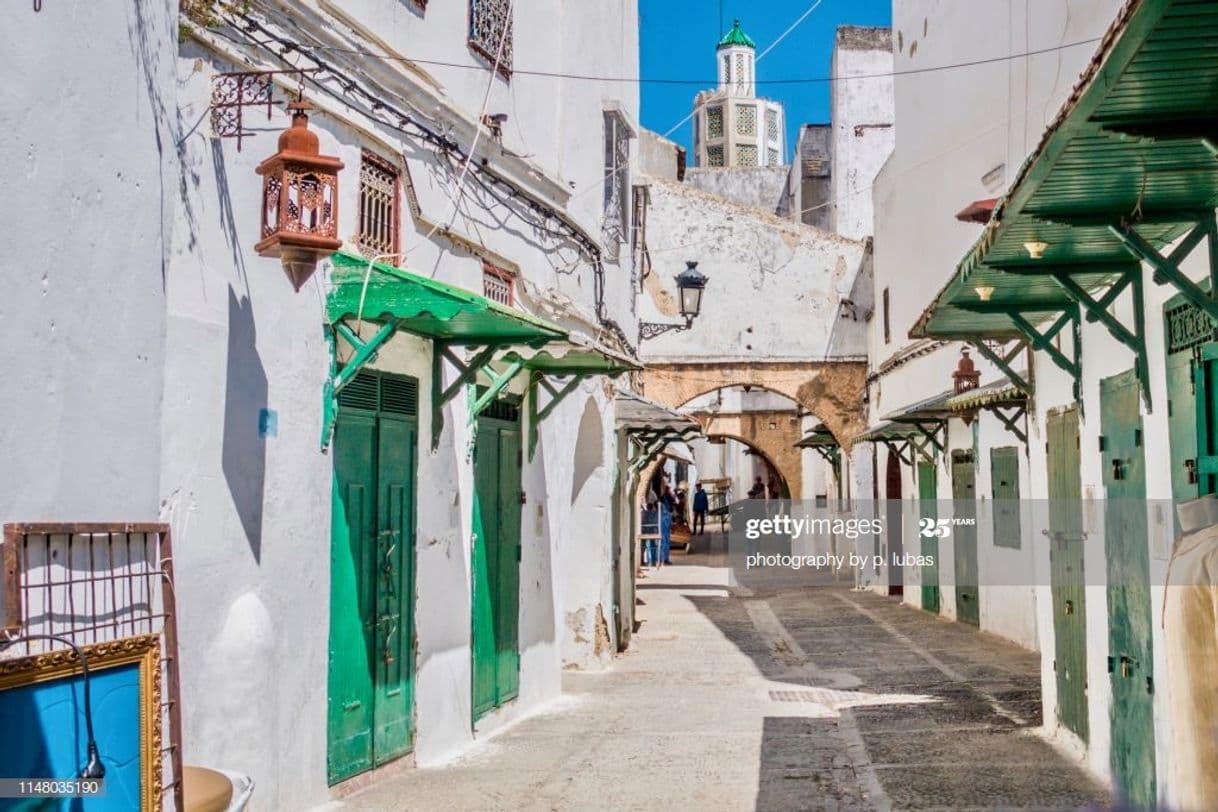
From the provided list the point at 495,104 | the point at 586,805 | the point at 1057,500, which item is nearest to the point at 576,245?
the point at 495,104

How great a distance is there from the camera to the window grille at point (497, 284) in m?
9.88

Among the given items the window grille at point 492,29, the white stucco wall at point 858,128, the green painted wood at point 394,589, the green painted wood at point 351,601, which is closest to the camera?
the green painted wood at point 351,601

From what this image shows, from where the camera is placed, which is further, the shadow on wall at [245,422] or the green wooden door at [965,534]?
the green wooden door at [965,534]

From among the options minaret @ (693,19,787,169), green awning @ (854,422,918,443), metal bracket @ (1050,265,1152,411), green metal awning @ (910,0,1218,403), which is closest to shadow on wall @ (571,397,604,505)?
green metal awning @ (910,0,1218,403)

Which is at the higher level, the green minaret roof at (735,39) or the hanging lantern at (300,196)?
the green minaret roof at (735,39)

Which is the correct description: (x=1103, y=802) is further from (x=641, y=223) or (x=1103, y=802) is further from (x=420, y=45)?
(x=641, y=223)

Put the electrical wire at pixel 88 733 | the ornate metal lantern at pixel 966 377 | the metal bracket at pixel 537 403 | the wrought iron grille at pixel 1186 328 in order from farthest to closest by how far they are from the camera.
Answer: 1. the ornate metal lantern at pixel 966 377
2. the metal bracket at pixel 537 403
3. the wrought iron grille at pixel 1186 328
4. the electrical wire at pixel 88 733

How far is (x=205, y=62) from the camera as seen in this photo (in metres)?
5.82

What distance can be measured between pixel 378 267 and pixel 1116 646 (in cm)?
453

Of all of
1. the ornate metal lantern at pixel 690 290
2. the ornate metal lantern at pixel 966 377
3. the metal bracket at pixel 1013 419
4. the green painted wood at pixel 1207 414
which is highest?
the ornate metal lantern at pixel 690 290

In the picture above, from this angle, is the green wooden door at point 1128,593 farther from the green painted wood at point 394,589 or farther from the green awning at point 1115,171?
the green painted wood at point 394,589

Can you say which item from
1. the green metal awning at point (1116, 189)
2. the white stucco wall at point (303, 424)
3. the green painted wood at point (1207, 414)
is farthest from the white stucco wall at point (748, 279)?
the green painted wood at point (1207, 414)

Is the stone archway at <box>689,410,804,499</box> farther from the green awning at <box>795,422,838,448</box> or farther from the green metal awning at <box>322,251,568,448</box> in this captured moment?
the green metal awning at <box>322,251,568,448</box>

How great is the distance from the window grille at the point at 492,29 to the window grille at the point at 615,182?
4056 millimetres
